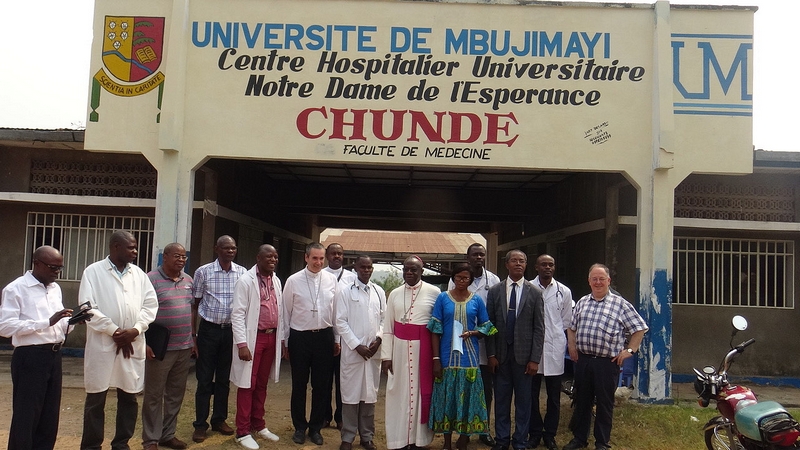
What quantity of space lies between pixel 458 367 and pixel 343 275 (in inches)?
66.9

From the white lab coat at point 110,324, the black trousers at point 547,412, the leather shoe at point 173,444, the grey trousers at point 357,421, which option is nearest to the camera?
the white lab coat at point 110,324

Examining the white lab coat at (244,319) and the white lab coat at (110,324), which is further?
the white lab coat at (244,319)

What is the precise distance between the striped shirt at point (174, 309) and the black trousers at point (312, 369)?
100 centimetres

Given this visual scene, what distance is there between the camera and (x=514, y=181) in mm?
12562

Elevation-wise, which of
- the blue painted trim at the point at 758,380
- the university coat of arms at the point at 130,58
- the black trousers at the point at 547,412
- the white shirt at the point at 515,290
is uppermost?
the university coat of arms at the point at 130,58

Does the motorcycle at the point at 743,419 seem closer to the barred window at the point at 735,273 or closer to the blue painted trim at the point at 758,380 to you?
the blue painted trim at the point at 758,380

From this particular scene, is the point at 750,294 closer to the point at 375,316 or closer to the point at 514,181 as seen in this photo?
the point at 514,181

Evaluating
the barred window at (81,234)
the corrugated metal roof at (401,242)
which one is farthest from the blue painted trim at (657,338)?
A: the corrugated metal roof at (401,242)

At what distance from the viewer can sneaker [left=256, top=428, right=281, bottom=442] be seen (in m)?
6.08

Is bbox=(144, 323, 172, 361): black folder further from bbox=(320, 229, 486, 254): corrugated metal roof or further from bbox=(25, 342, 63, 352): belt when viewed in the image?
bbox=(320, 229, 486, 254): corrugated metal roof

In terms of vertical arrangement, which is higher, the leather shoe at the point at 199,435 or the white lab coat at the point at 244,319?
the white lab coat at the point at 244,319

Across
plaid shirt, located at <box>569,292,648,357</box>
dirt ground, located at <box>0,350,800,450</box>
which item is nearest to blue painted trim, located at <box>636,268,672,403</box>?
dirt ground, located at <box>0,350,800,450</box>

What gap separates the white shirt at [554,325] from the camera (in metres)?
6.21

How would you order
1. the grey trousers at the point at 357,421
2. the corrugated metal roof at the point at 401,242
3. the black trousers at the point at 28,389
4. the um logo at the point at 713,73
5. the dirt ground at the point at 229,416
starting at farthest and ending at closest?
1. the corrugated metal roof at the point at 401,242
2. the um logo at the point at 713,73
3. the dirt ground at the point at 229,416
4. the grey trousers at the point at 357,421
5. the black trousers at the point at 28,389
